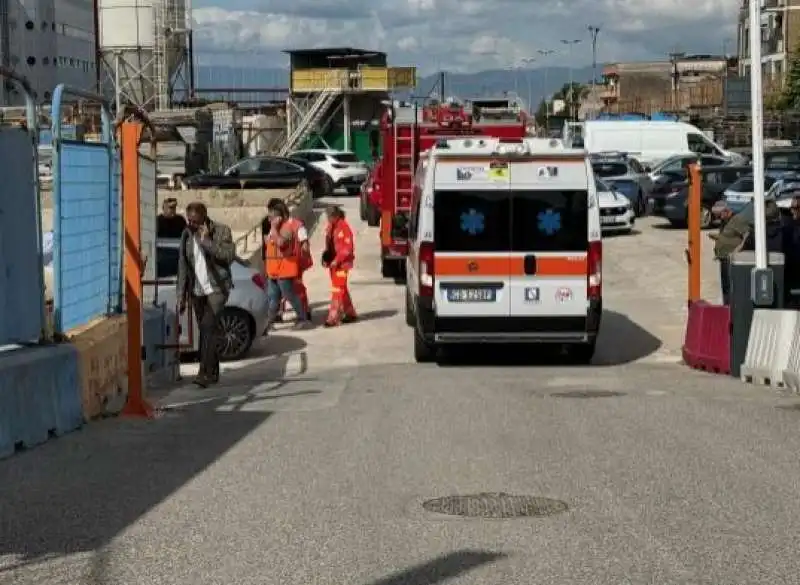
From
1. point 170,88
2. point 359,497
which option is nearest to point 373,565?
point 359,497

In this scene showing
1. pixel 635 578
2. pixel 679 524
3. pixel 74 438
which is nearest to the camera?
pixel 635 578

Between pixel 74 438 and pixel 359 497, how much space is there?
10.3ft

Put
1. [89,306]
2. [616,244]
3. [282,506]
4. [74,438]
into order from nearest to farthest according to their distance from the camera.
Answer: [282,506] < [74,438] < [89,306] < [616,244]

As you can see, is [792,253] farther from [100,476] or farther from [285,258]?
[100,476]

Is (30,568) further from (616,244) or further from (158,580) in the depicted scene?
(616,244)

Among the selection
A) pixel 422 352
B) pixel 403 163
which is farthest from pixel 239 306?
pixel 403 163

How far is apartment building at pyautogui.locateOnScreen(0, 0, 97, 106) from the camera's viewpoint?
245ft

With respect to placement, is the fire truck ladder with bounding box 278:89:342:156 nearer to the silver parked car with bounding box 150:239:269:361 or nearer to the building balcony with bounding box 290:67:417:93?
the building balcony with bounding box 290:67:417:93

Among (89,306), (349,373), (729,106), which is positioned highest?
(729,106)

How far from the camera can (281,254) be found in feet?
66.9

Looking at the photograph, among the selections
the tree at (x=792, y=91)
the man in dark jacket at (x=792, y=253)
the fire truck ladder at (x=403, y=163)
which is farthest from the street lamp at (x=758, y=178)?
the tree at (x=792, y=91)

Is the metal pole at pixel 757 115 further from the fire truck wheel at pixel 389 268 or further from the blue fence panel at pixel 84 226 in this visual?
the fire truck wheel at pixel 389 268

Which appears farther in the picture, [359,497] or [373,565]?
[359,497]

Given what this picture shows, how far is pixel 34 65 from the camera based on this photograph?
78.8m
